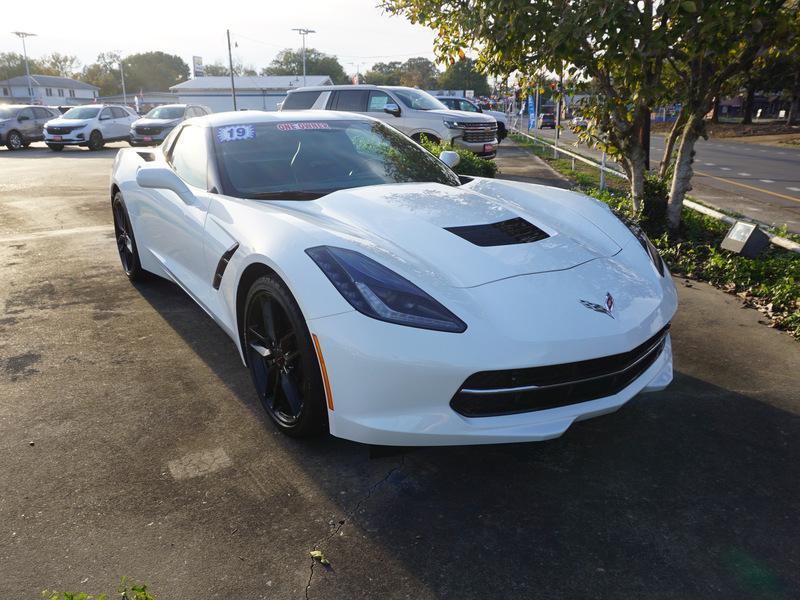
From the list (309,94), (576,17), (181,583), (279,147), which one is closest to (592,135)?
(576,17)

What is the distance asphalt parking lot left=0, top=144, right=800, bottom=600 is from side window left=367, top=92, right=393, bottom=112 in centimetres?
Answer: 1088

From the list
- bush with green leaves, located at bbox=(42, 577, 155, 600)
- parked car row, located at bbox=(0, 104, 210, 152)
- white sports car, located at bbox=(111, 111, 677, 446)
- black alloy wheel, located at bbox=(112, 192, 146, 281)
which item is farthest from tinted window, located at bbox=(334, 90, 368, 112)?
bush with green leaves, located at bbox=(42, 577, 155, 600)

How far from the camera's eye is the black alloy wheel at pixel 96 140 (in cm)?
2261

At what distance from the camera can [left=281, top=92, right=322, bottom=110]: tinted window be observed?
46.4 ft

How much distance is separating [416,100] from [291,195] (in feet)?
38.5

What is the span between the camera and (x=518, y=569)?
86.7 inches

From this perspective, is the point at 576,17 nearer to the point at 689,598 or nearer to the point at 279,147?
the point at 279,147

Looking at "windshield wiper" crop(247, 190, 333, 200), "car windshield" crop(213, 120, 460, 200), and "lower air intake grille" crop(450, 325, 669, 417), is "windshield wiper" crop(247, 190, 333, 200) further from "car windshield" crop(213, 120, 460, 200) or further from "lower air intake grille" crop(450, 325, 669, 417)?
"lower air intake grille" crop(450, 325, 669, 417)

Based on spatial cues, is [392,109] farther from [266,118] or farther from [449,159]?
[266,118]

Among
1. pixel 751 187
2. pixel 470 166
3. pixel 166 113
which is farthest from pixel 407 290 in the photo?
pixel 166 113

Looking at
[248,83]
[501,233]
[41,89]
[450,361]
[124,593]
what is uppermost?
[41,89]

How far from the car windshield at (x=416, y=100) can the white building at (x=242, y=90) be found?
55.1 meters

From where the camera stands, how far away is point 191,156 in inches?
164

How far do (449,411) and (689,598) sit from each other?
38.9 inches
